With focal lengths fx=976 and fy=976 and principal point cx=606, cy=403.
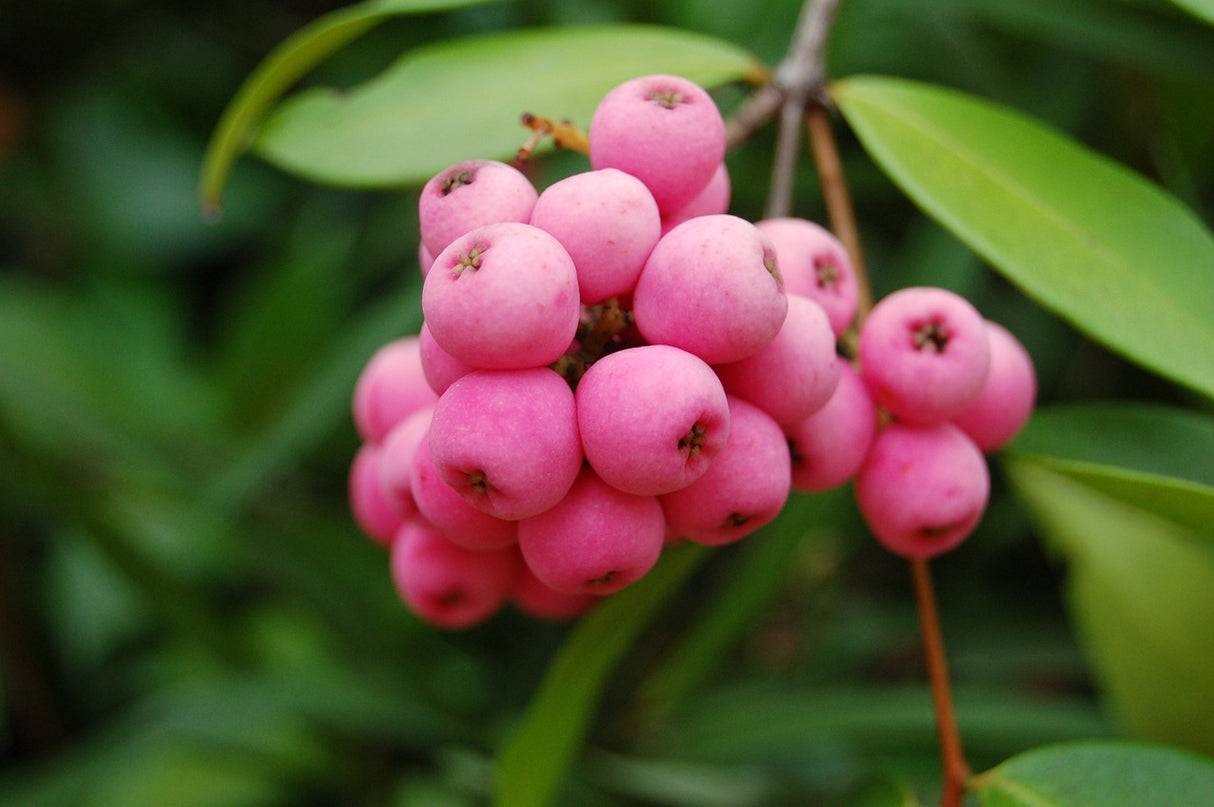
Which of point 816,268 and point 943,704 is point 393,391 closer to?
point 816,268

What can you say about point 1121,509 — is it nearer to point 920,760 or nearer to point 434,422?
point 920,760

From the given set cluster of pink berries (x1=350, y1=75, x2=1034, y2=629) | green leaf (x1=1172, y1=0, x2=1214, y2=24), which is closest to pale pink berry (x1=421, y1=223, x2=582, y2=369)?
cluster of pink berries (x1=350, y1=75, x2=1034, y2=629)

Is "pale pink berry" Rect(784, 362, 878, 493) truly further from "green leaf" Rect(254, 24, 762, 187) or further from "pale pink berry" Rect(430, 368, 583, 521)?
"green leaf" Rect(254, 24, 762, 187)

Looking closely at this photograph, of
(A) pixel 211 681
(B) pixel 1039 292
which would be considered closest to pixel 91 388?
(A) pixel 211 681

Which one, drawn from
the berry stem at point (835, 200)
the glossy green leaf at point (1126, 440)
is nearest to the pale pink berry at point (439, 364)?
the berry stem at point (835, 200)

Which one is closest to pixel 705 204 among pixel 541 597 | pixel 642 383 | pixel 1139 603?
pixel 642 383

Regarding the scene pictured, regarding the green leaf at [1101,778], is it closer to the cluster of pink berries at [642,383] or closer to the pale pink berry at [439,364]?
the cluster of pink berries at [642,383]
